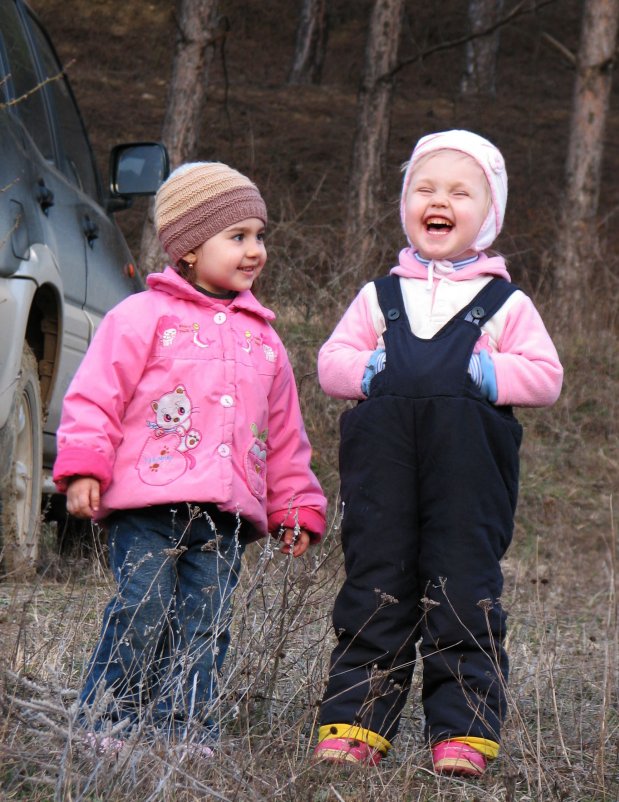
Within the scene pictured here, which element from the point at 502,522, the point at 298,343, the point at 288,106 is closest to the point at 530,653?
the point at 502,522

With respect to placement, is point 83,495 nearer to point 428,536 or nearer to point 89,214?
point 428,536

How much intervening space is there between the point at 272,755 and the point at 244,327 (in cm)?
110

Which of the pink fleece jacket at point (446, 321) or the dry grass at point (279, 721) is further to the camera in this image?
the pink fleece jacket at point (446, 321)

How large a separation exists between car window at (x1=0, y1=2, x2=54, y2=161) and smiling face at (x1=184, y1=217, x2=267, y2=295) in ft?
5.84

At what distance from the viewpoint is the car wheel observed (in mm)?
4586

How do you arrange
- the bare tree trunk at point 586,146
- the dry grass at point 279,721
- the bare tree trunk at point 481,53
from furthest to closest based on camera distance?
the bare tree trunk at point 481,53, the bare tree trunk at point 586,146, the dry grass at point 279,721

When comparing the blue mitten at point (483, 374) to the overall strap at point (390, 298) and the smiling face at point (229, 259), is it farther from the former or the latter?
the smiling face at point (229, 259)

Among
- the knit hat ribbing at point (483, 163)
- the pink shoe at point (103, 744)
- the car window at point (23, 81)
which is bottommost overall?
the pink shoe at point (103, 744)

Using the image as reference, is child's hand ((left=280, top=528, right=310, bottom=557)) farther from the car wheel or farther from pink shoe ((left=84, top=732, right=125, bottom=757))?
the car wheel

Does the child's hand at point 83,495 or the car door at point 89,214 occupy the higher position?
the car door at point 89,214

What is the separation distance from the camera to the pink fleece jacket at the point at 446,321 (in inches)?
125

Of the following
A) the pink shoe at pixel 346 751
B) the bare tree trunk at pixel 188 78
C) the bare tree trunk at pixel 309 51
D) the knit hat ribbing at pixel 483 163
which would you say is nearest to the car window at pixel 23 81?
the knit hat ribbing at pixel 483 163

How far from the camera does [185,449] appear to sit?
128 inches

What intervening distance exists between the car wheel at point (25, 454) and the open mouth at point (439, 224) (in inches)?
72.7
